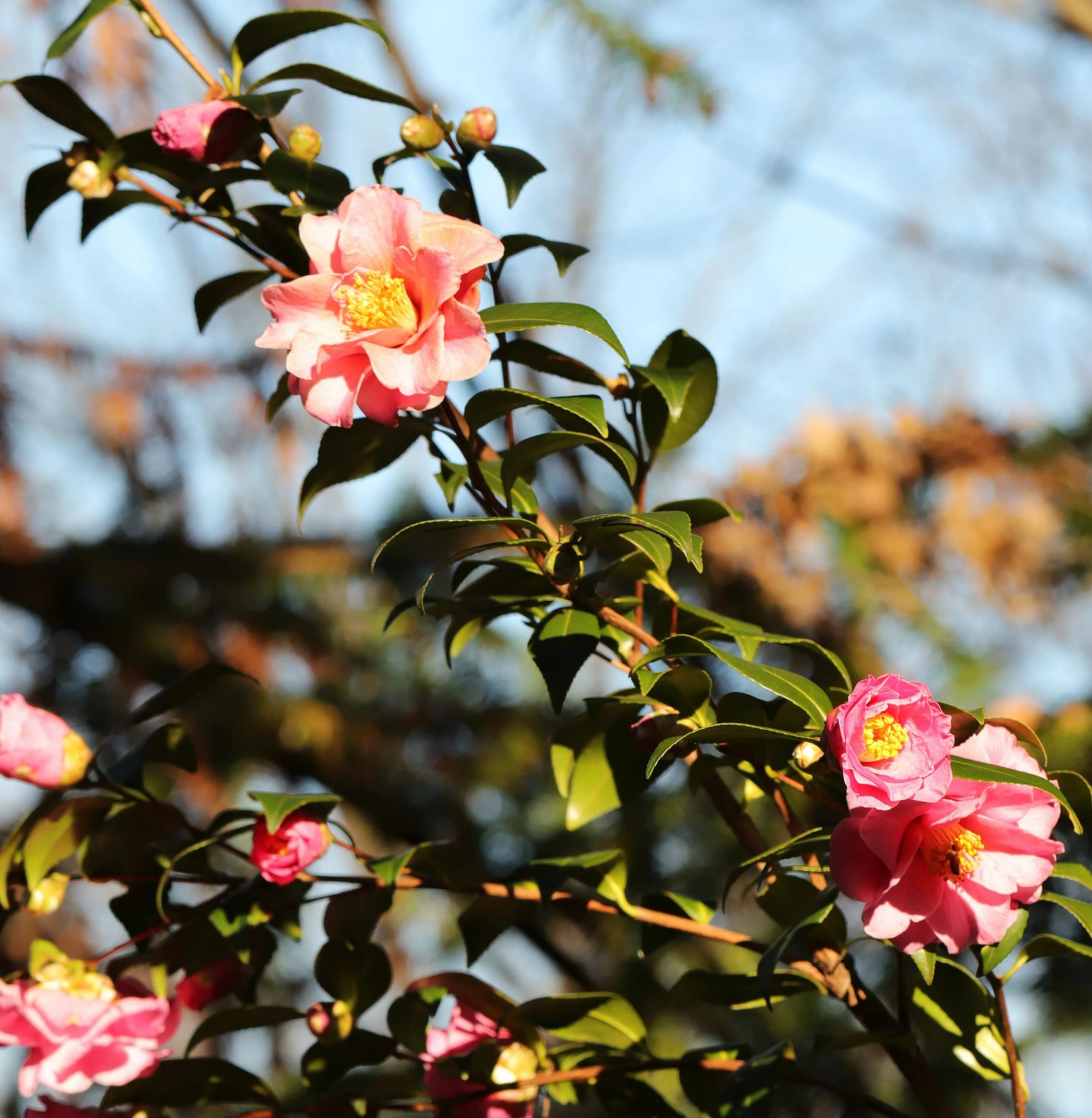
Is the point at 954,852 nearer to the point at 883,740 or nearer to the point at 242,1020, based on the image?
the point at 883,740

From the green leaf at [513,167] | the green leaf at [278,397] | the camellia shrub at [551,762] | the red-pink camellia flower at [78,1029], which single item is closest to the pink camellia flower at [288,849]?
the camellia shrub at [551,762]

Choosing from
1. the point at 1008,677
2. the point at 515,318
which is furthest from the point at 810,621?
the point at 515,318

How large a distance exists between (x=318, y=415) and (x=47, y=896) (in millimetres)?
313

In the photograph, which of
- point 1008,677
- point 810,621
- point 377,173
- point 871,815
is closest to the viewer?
point 871,815

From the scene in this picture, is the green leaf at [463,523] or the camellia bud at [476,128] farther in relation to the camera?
the camellia bud at [476,128]

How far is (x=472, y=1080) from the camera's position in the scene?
51 cm

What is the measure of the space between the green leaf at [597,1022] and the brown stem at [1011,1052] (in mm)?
180

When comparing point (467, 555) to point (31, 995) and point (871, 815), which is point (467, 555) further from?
point (31, 995)

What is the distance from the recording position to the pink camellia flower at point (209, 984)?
56 centimetres

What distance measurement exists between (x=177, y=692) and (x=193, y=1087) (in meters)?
0.20

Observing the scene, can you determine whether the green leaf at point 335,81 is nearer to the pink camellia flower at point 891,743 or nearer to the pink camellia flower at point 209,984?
the pink camellia flower at point 891,743

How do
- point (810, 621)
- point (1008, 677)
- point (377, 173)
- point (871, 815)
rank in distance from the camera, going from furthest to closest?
1. point (1008, 677)
2. point (810, 621)
3. point (377, 173)
4. point (871, 815)

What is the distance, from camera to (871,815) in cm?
36

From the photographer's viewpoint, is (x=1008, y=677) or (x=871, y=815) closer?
(x=871, y=815)
